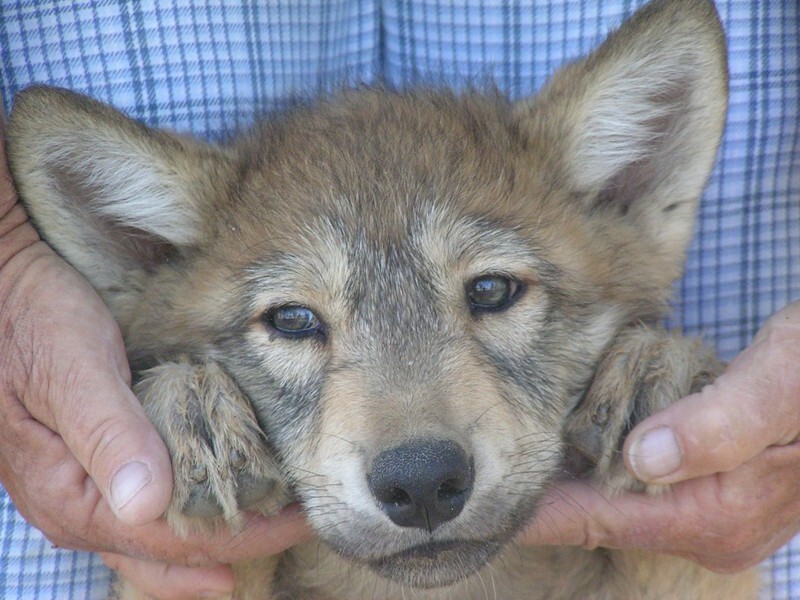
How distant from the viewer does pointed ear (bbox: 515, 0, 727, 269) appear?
2.88 metres

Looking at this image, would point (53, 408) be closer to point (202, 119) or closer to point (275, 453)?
point (275, 453)

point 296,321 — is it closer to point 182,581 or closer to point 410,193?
point 410,193

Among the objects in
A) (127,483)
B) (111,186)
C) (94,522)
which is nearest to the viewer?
(127,483)

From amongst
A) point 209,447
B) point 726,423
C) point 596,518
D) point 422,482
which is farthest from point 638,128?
point 209,447

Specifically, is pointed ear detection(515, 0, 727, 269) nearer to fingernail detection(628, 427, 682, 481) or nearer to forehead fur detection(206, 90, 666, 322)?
forehead fur detection(206, 90, 666, 322)

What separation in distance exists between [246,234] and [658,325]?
1.26 metres

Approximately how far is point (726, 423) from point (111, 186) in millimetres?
1821

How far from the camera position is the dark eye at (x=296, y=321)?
2.76 m

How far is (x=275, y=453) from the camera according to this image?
271cm

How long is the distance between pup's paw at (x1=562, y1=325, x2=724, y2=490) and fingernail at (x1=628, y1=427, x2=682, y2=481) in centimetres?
10

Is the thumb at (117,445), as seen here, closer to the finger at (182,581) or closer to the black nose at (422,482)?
the finger at (182,581)

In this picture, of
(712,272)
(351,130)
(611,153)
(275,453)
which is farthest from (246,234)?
(712,272)

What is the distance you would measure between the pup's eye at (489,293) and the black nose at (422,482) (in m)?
0.57

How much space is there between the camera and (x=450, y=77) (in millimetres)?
3711
